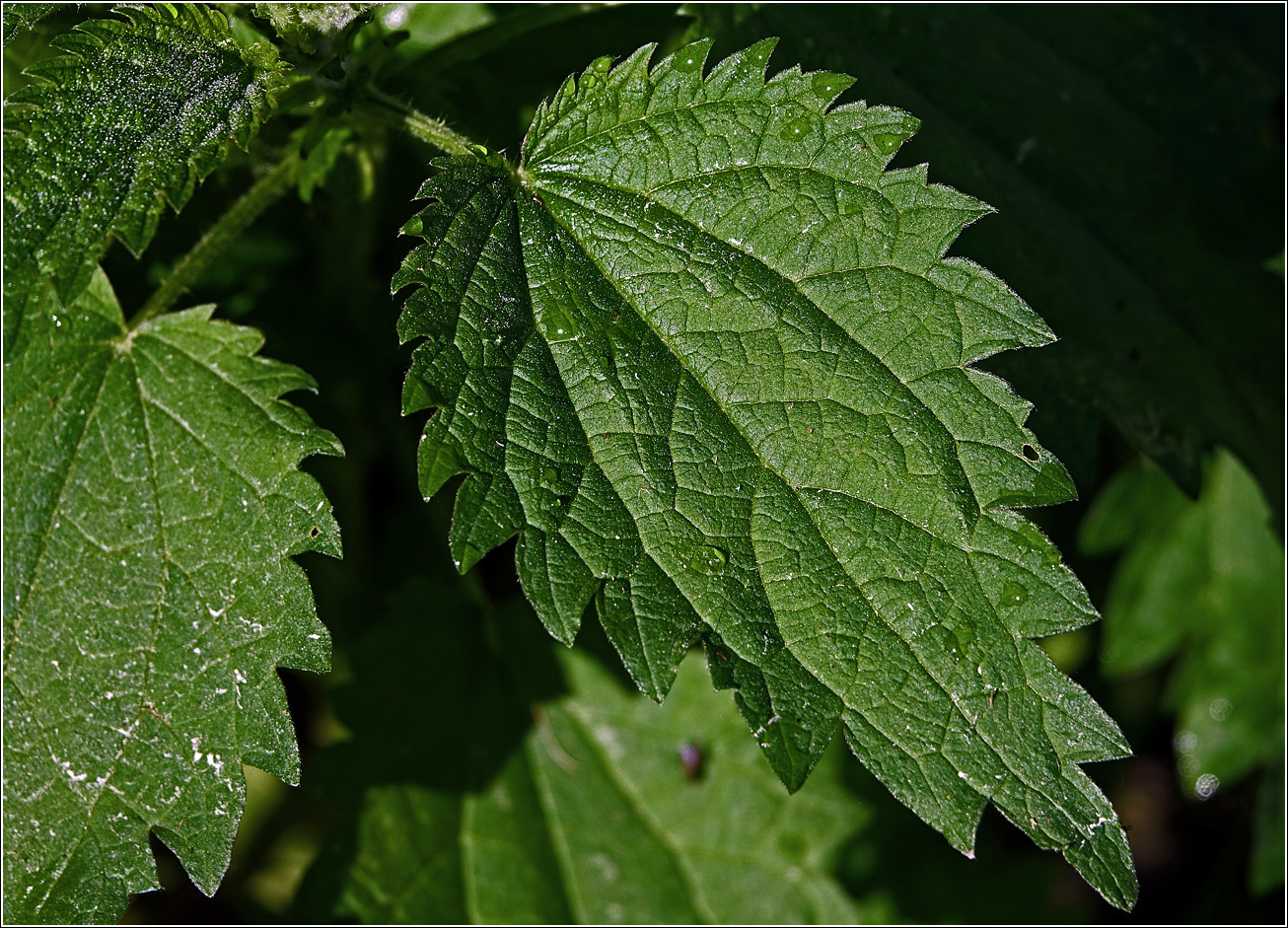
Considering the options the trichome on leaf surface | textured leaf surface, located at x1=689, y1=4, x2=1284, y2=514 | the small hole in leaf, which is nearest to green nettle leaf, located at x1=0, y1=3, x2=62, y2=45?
the trichome on leaf surface

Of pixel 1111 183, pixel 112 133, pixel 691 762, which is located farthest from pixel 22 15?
pixel 1111 183

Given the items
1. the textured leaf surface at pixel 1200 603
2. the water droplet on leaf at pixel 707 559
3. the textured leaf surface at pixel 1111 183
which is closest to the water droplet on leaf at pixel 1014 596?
the water droplet on leaf at pixel 707 559

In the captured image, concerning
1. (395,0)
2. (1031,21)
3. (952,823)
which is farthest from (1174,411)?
(395,0)

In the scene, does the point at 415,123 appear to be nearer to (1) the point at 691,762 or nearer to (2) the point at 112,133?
(2) the point at 112,133

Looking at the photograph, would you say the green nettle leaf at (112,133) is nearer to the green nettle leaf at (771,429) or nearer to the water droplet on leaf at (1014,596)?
the green nettle leaf at (771,429)

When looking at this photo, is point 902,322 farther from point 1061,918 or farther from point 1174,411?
point 1061,918

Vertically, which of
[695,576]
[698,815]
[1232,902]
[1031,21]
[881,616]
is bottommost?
[698,815]
